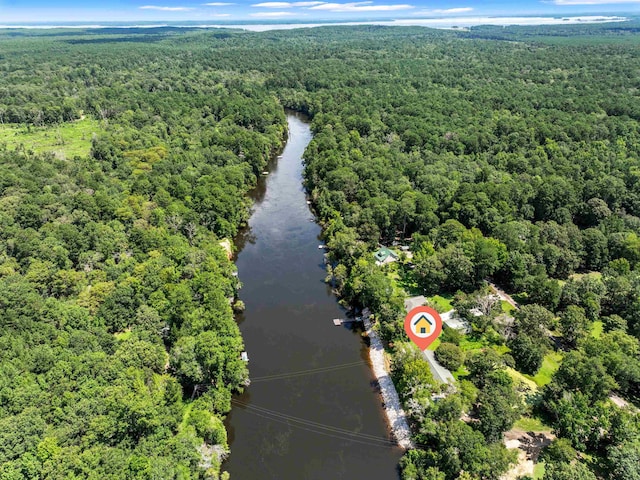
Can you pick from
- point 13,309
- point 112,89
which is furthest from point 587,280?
point 112,89

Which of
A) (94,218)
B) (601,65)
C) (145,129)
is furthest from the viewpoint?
(601,65)

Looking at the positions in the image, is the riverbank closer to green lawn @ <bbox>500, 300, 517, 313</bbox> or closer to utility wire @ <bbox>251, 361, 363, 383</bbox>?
utility wire @ <bbox>251, 361, 363, 383</bbox>

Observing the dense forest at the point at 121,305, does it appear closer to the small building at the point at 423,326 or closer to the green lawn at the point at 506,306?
the small building at the point at 423,326

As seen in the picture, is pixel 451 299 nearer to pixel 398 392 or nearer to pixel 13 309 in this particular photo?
pixel 398 392

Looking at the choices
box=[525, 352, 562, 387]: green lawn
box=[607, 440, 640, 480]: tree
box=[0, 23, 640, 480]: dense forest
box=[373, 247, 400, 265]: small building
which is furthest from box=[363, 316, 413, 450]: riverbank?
box=[607, 440, 640, 480]: tree

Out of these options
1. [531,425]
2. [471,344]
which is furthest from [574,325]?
[531,425]

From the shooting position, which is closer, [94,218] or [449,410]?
[449,410]

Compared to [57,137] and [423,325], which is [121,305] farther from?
[57,137]
